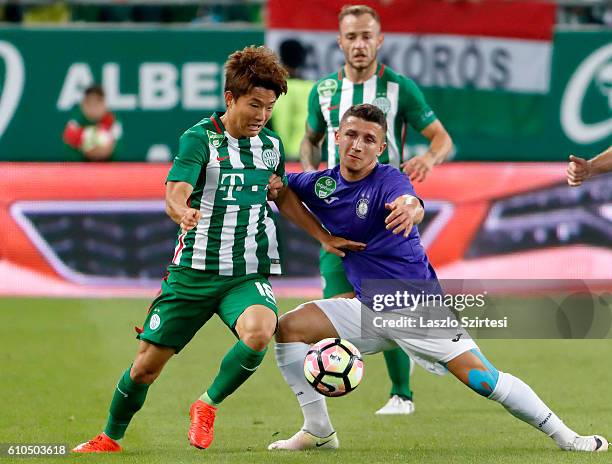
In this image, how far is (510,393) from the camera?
6.48 m

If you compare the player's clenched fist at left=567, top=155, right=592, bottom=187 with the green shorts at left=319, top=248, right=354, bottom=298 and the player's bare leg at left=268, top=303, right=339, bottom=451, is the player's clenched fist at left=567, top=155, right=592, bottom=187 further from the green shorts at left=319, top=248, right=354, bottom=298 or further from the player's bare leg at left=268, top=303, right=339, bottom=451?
the player's bare leg at left=268, top=303, right=339, bottom=451

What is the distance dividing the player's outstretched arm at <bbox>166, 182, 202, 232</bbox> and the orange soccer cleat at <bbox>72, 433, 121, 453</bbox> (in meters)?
1.27

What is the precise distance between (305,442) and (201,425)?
0.64 m

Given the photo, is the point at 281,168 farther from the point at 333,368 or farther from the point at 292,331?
the point at 333,368

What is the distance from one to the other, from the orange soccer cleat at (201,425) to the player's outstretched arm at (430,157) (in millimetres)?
1991

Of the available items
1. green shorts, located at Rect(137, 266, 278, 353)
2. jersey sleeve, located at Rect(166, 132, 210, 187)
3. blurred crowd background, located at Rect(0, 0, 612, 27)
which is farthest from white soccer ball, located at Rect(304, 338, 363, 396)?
blurred crowd background, located at Rect(0, 0, 612, 27)

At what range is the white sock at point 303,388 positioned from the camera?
6.77 metres

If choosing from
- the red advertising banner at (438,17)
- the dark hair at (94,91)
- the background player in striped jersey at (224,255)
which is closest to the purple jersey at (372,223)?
the background player in striped jersey at (224,255)

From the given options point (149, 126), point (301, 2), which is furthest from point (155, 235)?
point (301, 2)

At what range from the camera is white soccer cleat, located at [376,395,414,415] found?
811 centimetres

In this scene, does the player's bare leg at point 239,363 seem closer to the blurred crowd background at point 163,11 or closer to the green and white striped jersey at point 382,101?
the green and white striped jersey at point 382,101

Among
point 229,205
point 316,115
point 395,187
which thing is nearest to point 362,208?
point 395,187

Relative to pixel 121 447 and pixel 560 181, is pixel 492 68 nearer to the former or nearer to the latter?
pixel 560 181

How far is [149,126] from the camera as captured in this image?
50.4 feet
